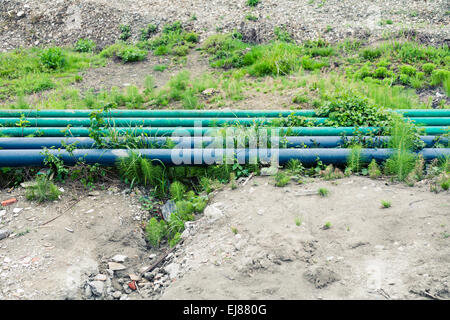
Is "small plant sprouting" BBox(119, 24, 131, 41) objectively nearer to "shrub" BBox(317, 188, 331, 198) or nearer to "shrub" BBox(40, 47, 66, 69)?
"shrub" BBox(40, 47, 66, 69)

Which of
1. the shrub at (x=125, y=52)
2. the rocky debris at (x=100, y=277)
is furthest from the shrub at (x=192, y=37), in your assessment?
the rocky debris at (x=100, y=277)

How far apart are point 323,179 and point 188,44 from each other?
6583 mm

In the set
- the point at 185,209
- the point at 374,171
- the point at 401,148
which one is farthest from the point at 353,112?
the point at 185,209

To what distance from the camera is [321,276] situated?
334cm

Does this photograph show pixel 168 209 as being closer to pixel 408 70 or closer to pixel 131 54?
pixel 408 70

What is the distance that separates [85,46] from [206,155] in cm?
715

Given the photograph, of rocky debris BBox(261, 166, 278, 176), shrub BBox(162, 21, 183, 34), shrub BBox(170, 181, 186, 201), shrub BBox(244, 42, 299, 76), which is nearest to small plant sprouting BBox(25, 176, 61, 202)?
shrub BBox(170, 181, 186, 201)

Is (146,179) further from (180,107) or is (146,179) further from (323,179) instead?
(180,107)

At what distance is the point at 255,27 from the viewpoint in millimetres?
10477

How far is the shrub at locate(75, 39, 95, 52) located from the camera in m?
10.8

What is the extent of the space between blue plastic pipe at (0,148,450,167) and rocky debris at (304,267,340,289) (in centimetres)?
203

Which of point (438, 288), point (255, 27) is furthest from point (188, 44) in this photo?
point (438, 288)

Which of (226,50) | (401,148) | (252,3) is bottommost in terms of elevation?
(401,148)

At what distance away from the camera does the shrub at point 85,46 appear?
1077cm
